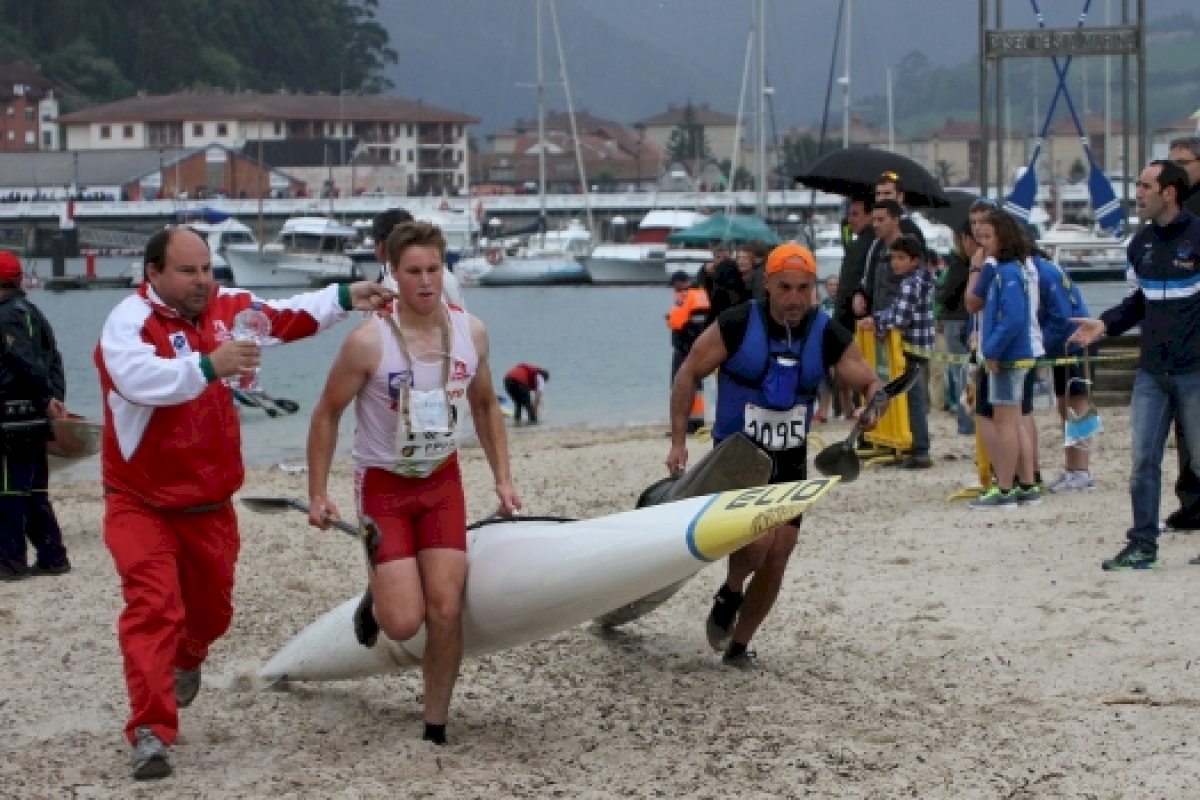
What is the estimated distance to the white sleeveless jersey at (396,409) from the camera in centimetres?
682

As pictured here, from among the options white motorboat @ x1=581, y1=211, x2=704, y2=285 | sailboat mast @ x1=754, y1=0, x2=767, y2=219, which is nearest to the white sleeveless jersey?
sailboat mast @ x1=754, y1=0, x2=767, y2=219

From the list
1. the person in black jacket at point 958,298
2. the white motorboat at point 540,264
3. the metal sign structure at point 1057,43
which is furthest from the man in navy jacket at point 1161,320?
the white motorboat at point 540,264

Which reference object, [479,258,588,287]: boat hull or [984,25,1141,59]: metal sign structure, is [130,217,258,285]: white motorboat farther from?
[984,25,1141,59]: metal sign structure

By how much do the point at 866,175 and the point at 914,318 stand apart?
6.12 feet

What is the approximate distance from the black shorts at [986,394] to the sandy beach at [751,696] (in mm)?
890

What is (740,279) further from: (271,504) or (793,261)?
(271,504)

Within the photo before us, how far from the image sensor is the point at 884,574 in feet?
33.4

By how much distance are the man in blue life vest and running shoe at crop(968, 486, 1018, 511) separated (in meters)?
4.41

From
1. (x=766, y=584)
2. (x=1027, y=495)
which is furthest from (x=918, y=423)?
(x=766, y=584)

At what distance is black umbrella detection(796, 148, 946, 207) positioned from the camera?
50.9 feet

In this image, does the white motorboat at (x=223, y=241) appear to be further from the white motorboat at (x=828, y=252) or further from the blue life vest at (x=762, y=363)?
the blue life vest at (x=762, y=363)

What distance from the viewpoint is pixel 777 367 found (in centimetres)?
777

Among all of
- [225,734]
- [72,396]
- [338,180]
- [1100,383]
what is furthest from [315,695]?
[338,180]

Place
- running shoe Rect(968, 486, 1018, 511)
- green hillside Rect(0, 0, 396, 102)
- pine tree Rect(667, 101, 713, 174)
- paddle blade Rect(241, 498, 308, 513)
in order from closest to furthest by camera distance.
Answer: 1. paddle blade Rect(241, 498, 308, 513)
2. running shoe Rect(968, 486, 1018, 511)
3. green hillside Rect(0, 0, 396, 102)
4. pine tree Rect(667, 101, 713, 174)
